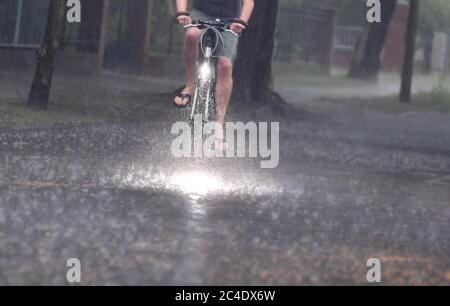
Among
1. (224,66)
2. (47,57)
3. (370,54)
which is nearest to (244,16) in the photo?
(224,66)

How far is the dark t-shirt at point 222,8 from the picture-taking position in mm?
12812

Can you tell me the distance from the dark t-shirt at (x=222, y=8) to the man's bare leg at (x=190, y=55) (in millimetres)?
266

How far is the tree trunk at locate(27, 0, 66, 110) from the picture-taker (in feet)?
53.2

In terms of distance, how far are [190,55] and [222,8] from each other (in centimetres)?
60

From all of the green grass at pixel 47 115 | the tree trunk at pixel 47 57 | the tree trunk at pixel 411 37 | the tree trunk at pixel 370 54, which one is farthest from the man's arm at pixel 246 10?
the tree trunk at pixel 370 54

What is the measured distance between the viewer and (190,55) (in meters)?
12.9

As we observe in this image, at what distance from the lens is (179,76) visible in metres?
31.5

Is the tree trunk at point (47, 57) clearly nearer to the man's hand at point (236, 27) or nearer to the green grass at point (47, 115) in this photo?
the green grass at point (47, 115)

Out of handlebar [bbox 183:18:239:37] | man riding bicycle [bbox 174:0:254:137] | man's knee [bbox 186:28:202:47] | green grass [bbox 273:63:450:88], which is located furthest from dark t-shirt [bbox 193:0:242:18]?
green grass [bbox 273:63:450:88]
